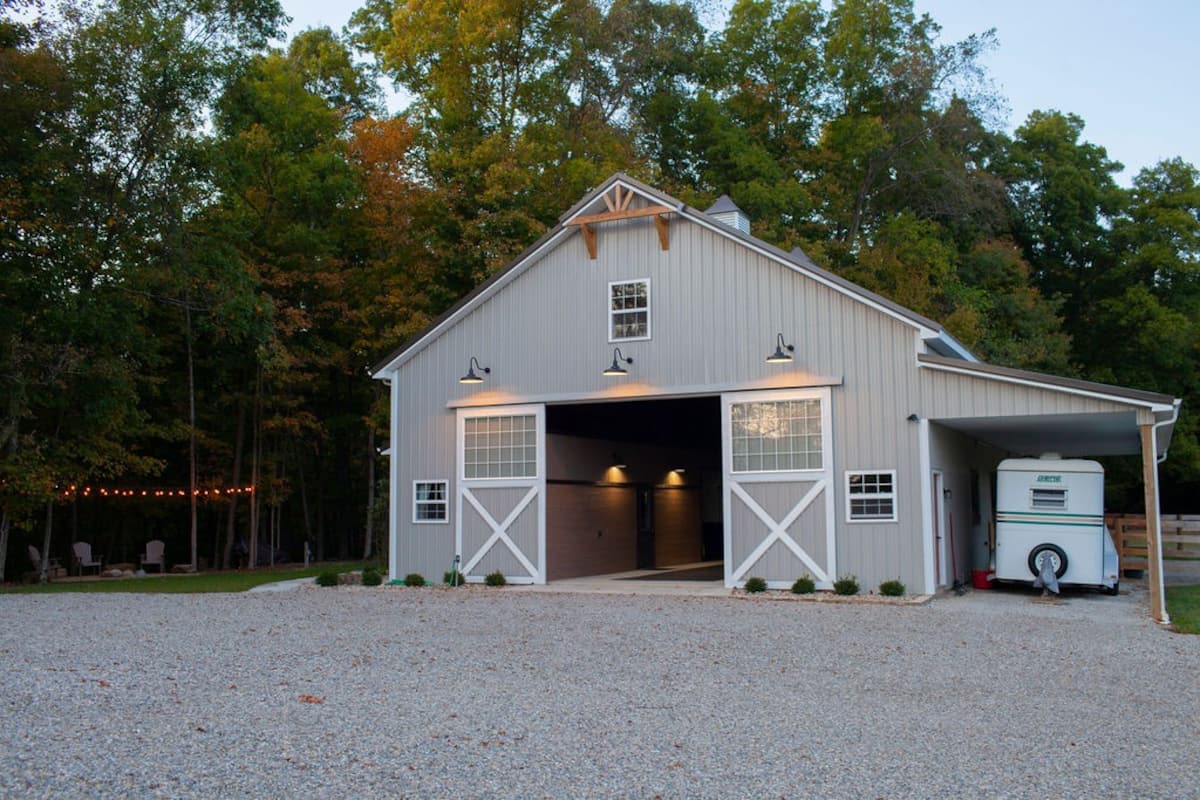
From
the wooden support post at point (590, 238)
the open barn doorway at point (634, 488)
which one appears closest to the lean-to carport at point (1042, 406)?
the open barn doorway at point (634, 488)

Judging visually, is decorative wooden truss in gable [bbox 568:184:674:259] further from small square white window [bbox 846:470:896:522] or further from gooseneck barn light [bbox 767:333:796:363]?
small square white window [bbox 846:470:896:522]

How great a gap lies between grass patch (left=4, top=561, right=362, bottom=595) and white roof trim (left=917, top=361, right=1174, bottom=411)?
460 inches

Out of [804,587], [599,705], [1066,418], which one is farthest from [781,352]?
[599,705]

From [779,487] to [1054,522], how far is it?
3.89m

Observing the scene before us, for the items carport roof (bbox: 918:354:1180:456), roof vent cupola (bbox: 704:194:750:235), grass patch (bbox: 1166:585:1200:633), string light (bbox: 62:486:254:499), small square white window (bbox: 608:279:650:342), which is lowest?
grass patch (bbox: 1166:585:1200:633)

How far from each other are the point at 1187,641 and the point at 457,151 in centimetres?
2092

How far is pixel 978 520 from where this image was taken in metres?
19.2

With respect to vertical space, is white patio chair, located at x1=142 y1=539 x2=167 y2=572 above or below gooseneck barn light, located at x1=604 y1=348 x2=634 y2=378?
below

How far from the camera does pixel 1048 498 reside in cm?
1541

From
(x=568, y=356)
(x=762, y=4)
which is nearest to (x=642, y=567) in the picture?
(x=568, y=356)

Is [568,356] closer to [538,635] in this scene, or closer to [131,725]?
[538,635]

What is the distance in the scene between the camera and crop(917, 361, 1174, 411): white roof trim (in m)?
13.5

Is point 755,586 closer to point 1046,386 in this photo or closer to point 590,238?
point 1046,386

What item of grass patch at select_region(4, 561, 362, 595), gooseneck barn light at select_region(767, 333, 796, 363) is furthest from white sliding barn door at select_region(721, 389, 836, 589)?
grass patch at select_region(4, 561, 362, 595)
